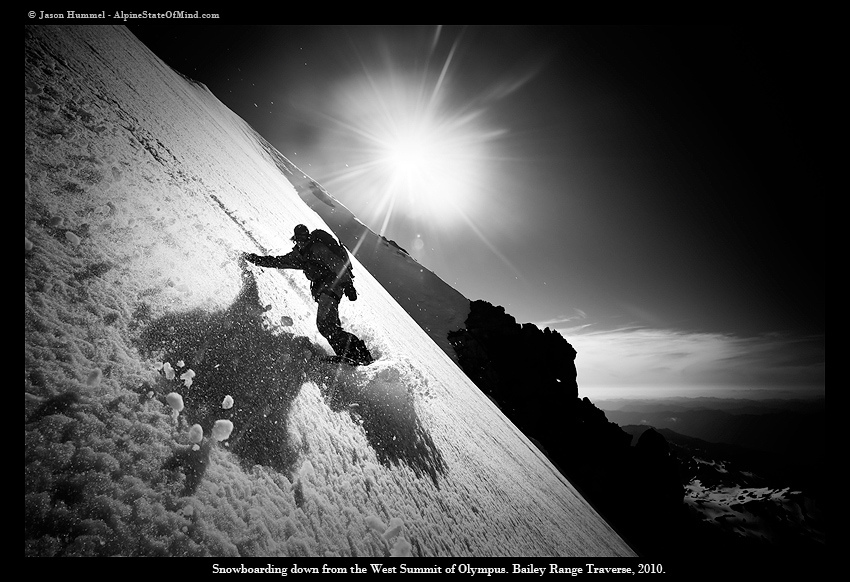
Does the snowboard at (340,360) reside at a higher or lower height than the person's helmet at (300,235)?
lower

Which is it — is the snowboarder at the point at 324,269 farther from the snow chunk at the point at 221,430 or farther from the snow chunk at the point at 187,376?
the snow chunk at the point at 221,430

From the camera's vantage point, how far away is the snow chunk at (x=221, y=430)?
1660mm

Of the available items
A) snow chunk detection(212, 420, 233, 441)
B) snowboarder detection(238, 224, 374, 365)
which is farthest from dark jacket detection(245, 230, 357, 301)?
snow chunk detection(212, 420, 233, 441)

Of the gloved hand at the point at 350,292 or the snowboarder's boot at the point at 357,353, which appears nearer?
the snowboarder's boot at the point at 357,353

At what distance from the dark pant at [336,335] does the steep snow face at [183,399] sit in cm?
15

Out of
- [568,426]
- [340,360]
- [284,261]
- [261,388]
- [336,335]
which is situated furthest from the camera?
[568,426]

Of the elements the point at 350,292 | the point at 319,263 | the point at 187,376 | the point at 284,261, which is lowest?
the point at 187,376

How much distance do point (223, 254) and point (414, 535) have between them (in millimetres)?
3259

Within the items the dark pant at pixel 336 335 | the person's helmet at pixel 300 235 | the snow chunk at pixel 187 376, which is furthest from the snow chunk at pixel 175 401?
the person's helmet at pixel 300 235

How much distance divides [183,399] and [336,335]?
174 cm

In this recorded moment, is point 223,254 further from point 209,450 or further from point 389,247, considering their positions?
point 389,247

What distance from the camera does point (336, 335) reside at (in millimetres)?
3404

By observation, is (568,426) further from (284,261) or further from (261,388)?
(261,388)

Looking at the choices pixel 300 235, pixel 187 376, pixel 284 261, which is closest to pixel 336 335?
pixel 284 261
